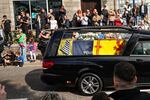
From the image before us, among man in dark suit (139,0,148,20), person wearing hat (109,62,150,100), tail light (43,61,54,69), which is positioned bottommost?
tail light (43,61,54,69)

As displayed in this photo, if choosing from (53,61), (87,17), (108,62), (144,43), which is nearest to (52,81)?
(53,61)

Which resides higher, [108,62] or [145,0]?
[145,0]

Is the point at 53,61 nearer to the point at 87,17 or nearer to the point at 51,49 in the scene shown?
the point at 51,49

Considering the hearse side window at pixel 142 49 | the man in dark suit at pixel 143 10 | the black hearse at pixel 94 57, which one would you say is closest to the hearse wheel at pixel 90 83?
the black hearse at pixel 94 57

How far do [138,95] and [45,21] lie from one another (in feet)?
59.4

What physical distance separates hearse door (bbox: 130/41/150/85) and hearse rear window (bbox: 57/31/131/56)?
38 centimetres

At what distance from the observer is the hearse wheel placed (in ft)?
38.8

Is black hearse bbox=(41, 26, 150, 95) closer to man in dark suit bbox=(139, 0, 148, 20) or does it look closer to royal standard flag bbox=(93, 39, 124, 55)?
royal standard flag bbox=(93, 39, 124, 55)

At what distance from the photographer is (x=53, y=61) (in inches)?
472

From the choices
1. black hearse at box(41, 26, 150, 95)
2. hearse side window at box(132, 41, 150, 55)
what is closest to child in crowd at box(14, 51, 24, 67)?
black hearse at box(41, 26, 150, 95)

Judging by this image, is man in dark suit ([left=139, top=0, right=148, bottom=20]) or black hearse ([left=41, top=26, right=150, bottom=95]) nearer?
black hearse ([left=41, top=26, right=150, bottom=95])

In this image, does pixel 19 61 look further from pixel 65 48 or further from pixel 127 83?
pixel 127 83

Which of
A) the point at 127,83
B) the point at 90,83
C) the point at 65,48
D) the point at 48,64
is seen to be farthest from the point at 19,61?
the point at 127,83

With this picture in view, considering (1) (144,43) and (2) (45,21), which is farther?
(2) (45,21)
